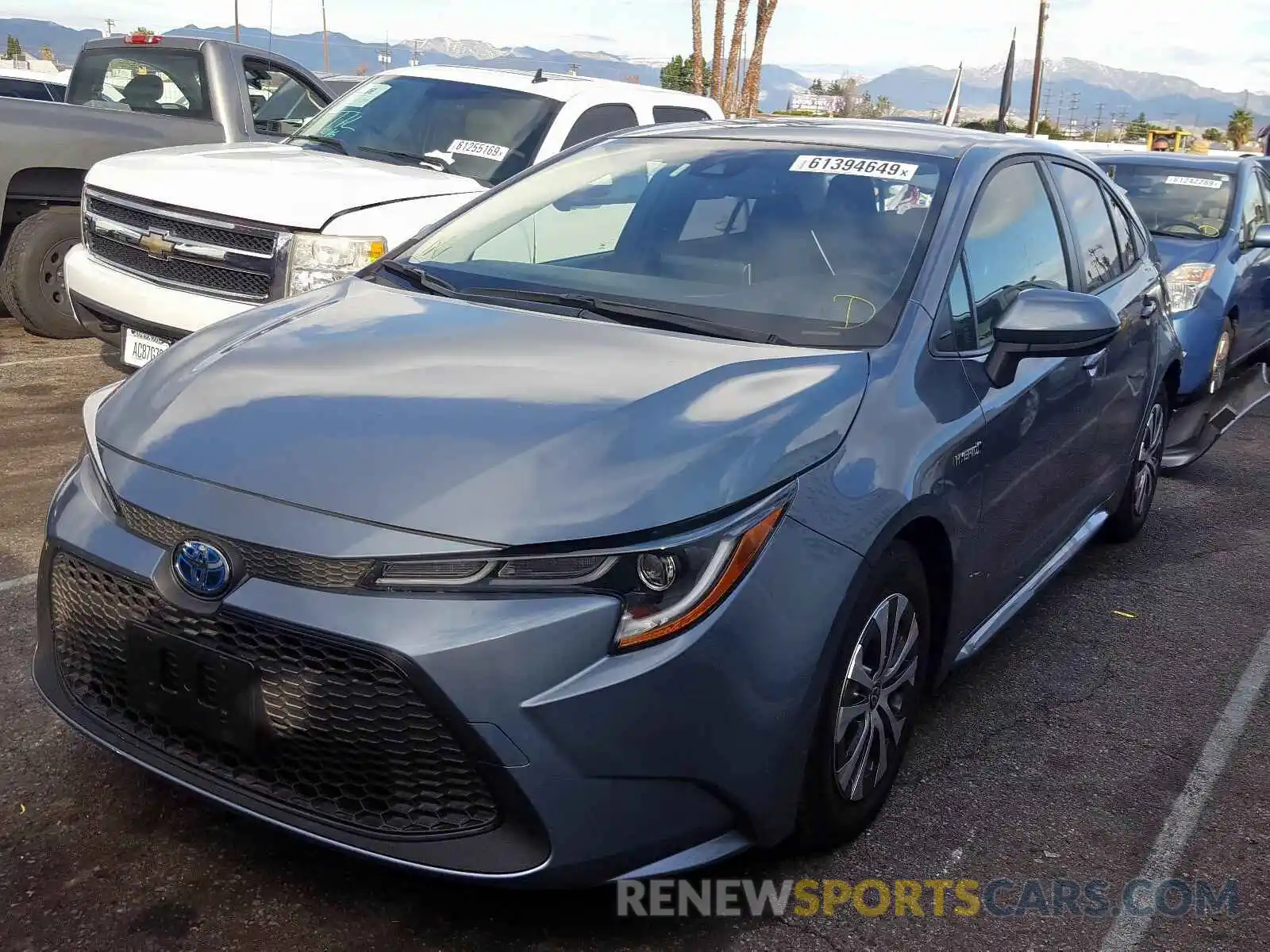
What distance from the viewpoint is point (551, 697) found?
7.18 ft

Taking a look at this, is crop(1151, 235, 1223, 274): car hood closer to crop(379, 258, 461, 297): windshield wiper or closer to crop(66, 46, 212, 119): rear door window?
crop(379, 258, 461, 297): windshield wiper

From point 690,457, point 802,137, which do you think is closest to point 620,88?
point 802,137

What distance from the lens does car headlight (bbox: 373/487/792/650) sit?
222cm

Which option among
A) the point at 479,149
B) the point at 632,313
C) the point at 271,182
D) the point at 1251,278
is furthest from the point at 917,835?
the point at 1251,278

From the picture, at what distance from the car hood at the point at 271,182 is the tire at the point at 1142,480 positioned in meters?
3.37

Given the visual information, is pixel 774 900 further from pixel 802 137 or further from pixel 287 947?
pixel 802 137

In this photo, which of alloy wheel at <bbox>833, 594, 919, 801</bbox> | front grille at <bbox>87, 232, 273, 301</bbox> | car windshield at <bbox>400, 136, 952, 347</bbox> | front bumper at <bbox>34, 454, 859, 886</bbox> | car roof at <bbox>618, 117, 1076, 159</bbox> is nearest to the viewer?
front bumper at <bbox>34, 454, 859, 886</bbox>

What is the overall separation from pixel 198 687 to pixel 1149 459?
4.40 m

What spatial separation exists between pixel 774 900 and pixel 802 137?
7.41 ft

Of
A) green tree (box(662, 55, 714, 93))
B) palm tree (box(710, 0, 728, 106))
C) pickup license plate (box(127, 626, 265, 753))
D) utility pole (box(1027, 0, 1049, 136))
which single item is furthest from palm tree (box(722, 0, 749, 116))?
green tree (box(662, 55, 714, 93))

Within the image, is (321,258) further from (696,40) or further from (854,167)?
(696,40)

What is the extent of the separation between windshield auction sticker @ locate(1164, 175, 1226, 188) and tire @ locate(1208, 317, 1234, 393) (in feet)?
4.09

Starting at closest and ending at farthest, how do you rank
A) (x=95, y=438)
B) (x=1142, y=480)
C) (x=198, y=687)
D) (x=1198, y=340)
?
(x=198, y=687), (x=95, y=438), (x=1142, y=480), (x=1198, y=340)

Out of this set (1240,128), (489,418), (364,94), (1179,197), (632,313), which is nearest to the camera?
Answer: (489,418)
